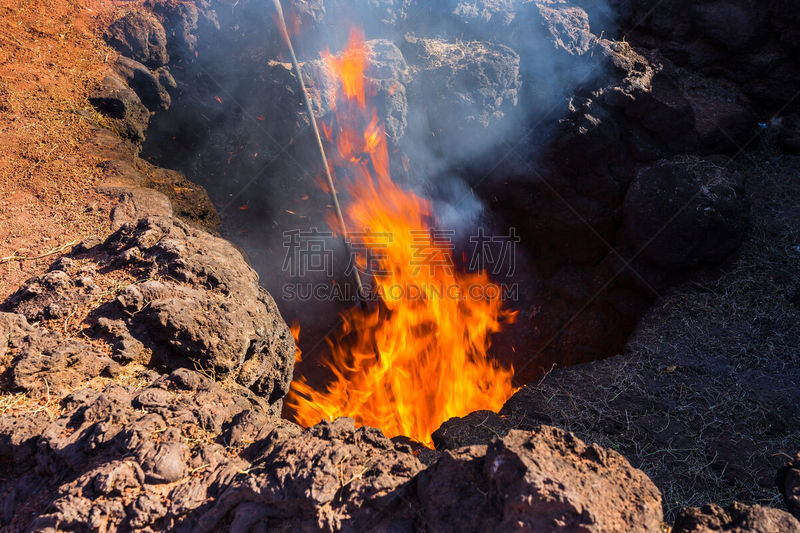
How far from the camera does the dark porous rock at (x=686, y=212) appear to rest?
429cm

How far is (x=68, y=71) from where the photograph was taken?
4.98 meters

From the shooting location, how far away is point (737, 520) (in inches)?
65.9

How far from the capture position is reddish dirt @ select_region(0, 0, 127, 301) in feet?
12.3

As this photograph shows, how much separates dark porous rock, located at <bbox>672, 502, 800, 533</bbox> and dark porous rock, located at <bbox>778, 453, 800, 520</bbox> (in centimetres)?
17

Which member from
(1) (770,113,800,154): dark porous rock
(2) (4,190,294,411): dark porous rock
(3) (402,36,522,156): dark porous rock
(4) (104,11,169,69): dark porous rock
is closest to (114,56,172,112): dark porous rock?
(4) (104,11,169,69): dark porous rock

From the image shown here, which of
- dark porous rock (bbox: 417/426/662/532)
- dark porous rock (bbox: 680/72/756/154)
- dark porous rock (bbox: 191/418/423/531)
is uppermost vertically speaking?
dark porous rock (bbox: 680/72/756/154)

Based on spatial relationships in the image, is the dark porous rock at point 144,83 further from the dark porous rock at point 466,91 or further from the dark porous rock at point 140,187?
the dark porous rock at point 466,91

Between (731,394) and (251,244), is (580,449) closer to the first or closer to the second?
(731,394)

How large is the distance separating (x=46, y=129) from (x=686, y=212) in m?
6.86

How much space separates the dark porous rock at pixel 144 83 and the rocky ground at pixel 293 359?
0.08 ft

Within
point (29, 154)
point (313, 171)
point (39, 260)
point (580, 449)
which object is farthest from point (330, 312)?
point (580, 449)

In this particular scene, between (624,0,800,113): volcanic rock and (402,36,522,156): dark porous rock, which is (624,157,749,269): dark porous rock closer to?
(624,0,800,113): volcanic rock

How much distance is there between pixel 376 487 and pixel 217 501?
74 centimetres

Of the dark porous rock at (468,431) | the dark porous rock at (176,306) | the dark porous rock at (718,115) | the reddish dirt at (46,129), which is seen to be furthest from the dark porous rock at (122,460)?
the dark porous rock at (718,115)
